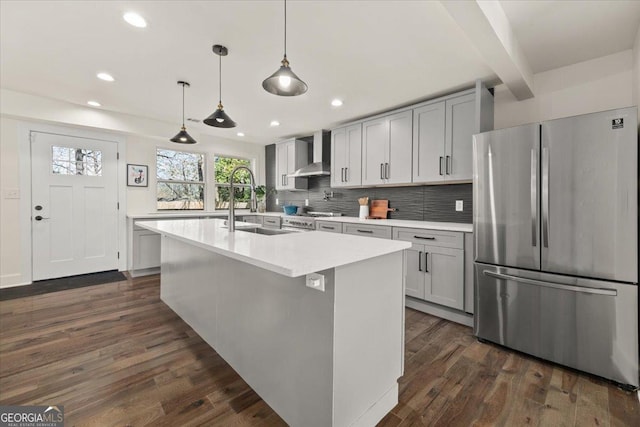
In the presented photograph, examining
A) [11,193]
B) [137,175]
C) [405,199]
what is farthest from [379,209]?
[11,193]

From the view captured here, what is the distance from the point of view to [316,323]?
129 cm

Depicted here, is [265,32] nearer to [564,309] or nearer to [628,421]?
[564,309]

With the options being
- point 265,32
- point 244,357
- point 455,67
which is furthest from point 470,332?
point 265,32

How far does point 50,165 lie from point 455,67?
17.3 feet

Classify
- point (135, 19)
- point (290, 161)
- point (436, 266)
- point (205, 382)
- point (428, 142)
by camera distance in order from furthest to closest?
1. point (290, 161)
2. point (428, 142)
3. point (436, 266)
4. point (135, 19)
5. point (205, 382)

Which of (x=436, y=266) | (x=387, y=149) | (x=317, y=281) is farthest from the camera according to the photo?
(x=387, y=149)

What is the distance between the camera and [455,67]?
8.35 feet

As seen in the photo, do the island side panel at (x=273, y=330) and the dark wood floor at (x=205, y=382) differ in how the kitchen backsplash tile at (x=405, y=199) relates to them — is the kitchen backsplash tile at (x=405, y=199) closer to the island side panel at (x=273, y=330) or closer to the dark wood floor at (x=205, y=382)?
the dark wood floor at (x=205, y=382)

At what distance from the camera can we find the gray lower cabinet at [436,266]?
106 inches

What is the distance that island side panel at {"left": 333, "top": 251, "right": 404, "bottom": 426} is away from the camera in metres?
1.27

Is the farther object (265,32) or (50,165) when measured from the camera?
(50,165)

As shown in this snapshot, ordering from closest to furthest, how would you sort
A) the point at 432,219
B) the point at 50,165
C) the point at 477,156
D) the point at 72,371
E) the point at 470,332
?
the point at 72,371 < the point at 477,156 < the point at 470,332 < the point at 432,219 < the point at 50,165

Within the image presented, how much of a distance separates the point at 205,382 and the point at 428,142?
3.12 metres

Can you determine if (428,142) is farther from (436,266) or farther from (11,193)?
(11,193)
